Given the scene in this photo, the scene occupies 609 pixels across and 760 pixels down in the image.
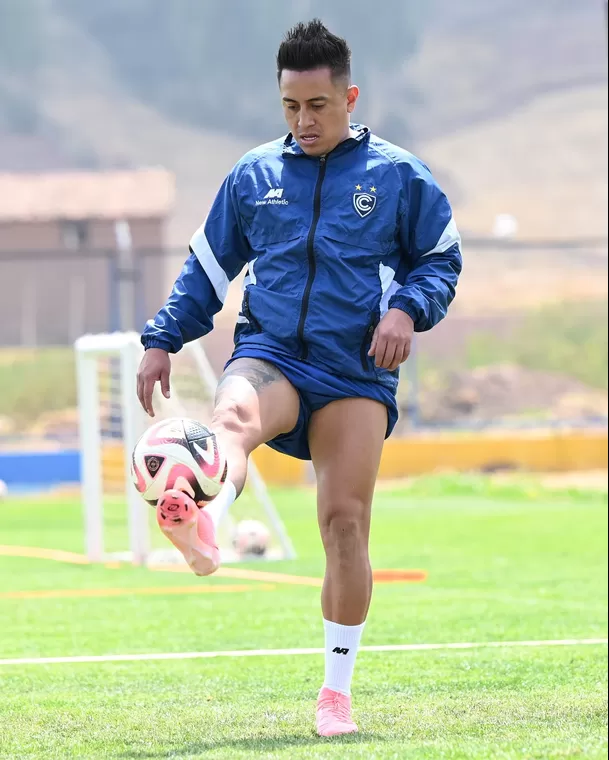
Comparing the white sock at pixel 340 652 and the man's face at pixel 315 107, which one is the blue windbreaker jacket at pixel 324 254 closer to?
the man's face at pixel 315 107

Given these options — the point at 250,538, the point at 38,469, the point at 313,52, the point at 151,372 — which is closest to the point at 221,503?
the point at 151,372

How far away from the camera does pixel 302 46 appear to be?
3977 millimetres

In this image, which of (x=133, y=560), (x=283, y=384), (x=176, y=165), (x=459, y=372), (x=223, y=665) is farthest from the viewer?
(x=176, y=165)

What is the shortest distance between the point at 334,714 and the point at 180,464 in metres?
0.94

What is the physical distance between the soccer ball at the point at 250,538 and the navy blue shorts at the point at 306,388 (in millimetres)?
6211

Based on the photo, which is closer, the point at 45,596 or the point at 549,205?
the point at 45,596

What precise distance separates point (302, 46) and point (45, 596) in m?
4.84

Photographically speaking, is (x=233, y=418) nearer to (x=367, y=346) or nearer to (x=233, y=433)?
(x=233, y=433)

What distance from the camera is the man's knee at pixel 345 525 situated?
399cm

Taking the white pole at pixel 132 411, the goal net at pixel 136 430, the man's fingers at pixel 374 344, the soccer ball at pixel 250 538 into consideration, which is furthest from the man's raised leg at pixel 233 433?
the soccer ball at pixel 250 538

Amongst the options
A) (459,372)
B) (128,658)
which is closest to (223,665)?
(128,658)

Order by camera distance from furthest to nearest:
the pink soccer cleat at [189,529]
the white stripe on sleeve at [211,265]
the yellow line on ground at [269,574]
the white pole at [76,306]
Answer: the white pole at [76,306], the yellow line on ground at [269,574], the white stripe on sleeve at [211,265], the pink soccer cleat at [189,529]

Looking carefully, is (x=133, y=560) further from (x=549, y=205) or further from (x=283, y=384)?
(x=549, y=205)

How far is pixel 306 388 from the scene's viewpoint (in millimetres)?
3973
